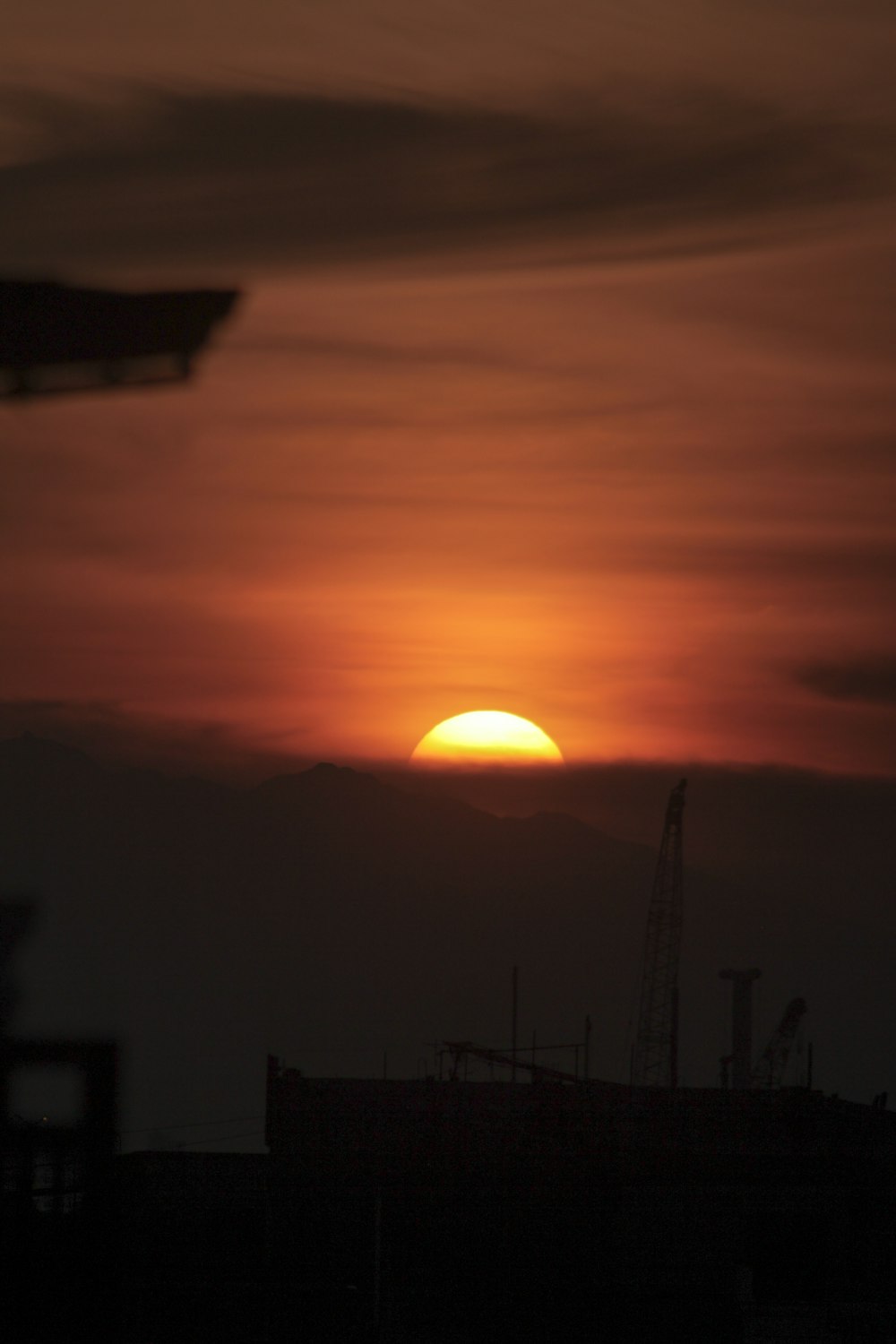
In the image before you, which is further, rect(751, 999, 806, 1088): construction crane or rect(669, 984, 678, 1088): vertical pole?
rect(751, 999, 806, 1088): construction crane

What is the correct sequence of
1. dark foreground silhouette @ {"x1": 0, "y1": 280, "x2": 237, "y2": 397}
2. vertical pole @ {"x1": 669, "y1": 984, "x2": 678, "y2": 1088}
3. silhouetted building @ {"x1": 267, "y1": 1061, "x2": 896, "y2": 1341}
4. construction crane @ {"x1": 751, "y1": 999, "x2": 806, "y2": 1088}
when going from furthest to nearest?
1. construction crane @ {"x1": 751, "y1": 999, "x2": 806, "y2": 1088}
2. vertical pole @ {"x1": 669, "y1": 984, "x2": 678, "y2": 1088}
3. silhouetted building @ {"x1": 267, "y1": 1061, "x2": 896, "y2": 1341}
4. dark foreground silhouette @ {"x1": 0, "y1": 280, "x2": 237, "y2": 397}

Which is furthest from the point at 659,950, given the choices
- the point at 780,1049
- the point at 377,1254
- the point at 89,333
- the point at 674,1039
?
the point at 89,333

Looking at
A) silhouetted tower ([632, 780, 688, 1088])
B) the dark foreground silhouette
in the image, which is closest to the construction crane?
silhouetted tower ([632, 780, 688, 1088])

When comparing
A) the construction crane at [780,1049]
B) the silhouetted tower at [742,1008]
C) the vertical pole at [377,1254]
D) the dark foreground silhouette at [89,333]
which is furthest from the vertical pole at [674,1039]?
the dark foreground silhouette at [89,333]

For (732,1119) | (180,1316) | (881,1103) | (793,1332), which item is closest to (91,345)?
(793,1332)

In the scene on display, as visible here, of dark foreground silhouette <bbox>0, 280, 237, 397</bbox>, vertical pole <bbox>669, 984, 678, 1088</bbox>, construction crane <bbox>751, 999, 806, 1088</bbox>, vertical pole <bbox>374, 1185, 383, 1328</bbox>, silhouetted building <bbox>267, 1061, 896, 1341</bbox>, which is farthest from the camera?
construction crane <bbox>751, 999, 806, 1088</bbox>

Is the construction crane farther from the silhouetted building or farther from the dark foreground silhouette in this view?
the dark foreground silhouette

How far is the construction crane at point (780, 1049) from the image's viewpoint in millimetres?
119375

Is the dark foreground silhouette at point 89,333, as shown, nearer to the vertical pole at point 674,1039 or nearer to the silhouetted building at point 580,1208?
the silhouetted building at point 580,1208

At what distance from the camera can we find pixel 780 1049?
426ft

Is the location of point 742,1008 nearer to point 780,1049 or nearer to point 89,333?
point 780,1049

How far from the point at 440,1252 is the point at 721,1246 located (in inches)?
319

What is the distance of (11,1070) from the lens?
10.6 meters

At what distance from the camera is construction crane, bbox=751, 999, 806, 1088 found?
11938 centimetres
